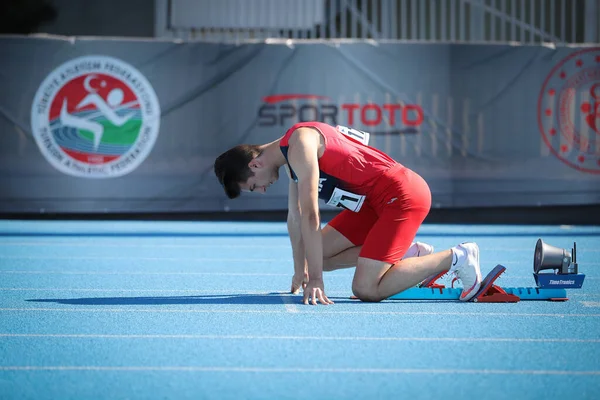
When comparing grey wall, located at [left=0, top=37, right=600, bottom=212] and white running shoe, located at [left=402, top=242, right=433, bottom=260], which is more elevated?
grey wall, located at [left=0, top=37, right=600, bottom=212]

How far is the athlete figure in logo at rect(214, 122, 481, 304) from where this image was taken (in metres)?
5.38

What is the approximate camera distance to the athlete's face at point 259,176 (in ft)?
17.8

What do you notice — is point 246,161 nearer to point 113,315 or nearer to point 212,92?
point 113,315

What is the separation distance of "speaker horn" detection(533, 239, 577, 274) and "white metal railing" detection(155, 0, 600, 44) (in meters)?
9.18

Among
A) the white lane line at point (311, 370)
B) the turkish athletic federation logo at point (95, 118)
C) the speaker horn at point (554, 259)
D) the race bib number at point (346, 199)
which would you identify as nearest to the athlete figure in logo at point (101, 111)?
the turkish athletic federation logo at point (95, 118)

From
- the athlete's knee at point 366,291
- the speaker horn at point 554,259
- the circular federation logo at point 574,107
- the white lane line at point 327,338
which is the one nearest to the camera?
the white lane line at point 327,338

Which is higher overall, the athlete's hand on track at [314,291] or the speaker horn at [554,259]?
the speaker horn at [554,259]

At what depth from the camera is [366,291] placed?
5730 mm

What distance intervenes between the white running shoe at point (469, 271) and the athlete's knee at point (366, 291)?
19.0 inches

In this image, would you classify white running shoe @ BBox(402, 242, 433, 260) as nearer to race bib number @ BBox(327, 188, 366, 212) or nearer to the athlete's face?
race bib number @ BBox(327, 188, 366, 212)

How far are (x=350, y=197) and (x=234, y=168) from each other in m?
0.82

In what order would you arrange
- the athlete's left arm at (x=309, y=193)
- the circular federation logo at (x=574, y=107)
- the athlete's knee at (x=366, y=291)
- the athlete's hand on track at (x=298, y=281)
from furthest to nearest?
the circular federation logo at (x=574, y=107) → the athlete's hand on track at (x=298, y=281) → the athlete's knee at (x=366, y=291) → the athlete's left arm at (x=309, y=193)

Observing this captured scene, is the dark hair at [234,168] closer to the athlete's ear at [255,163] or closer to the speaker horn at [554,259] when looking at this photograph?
the athlete's ear at [255,163]

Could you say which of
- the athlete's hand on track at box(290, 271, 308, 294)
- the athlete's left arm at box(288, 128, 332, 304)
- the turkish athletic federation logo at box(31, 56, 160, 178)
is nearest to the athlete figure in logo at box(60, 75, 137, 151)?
the turkish athletic federation logo at box(31, 56, 160, 178)
